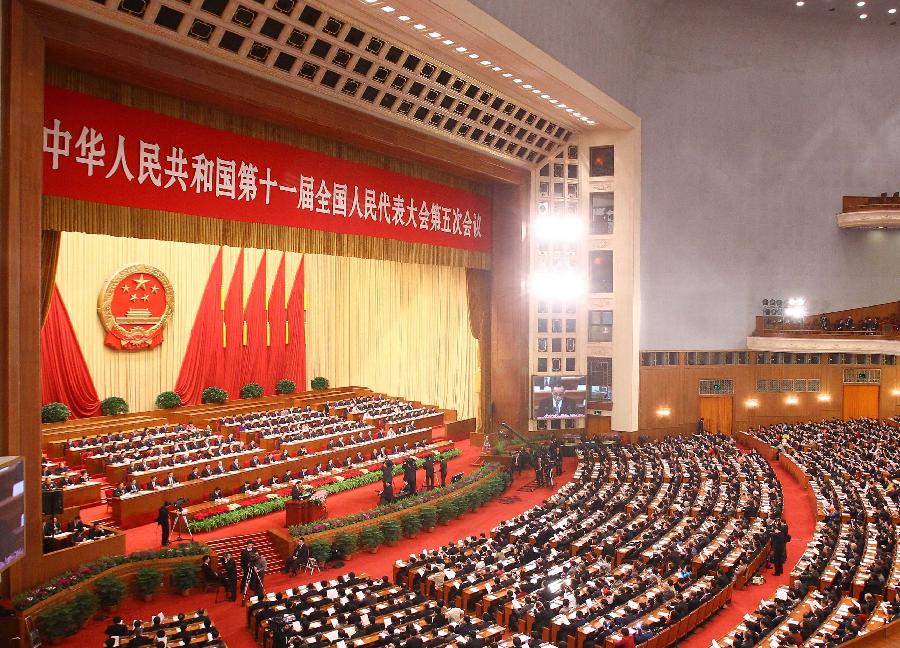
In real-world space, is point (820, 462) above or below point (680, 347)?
below

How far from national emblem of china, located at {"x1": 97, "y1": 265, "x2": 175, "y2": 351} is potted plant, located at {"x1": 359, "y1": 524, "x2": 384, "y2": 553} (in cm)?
865

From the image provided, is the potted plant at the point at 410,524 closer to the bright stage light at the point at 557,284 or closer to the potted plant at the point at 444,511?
the potted plant at the point at 444,511

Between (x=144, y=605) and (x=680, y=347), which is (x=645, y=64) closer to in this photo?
(x=680, y=347)

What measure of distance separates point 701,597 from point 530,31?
10.7 m

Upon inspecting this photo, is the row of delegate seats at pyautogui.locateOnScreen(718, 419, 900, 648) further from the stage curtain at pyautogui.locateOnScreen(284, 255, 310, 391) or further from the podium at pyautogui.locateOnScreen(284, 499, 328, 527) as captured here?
the stage curtain at pyautogui.locateOnScreen(284, 255, 310, 391)

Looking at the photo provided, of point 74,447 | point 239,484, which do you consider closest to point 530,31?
point 239,484

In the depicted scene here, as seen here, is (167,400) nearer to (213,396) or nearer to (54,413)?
(213,396)

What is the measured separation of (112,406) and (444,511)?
8305 millimetres

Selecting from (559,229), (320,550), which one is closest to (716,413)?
(559,229)

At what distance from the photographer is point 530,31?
14.4 metres

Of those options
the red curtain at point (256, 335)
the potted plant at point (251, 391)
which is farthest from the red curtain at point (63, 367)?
the red curtain at point (256, 335)

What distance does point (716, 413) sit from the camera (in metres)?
22.4

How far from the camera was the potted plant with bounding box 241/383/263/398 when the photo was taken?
19531 millimetres

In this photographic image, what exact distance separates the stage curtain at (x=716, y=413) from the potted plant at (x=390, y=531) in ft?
43.1
